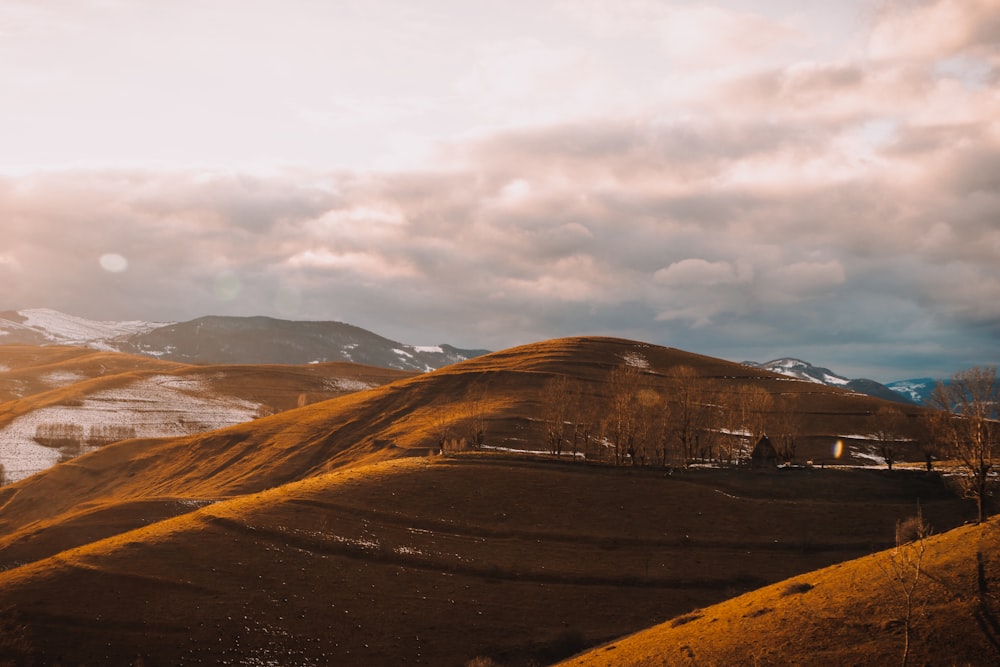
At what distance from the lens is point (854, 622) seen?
43.7 meters

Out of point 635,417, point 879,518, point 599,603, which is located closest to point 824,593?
point 599,603

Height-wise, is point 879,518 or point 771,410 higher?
point 771,410

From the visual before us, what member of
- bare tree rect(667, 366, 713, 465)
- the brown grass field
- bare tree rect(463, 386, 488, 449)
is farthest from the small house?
bare tree rect(463, 386, 488, 449)

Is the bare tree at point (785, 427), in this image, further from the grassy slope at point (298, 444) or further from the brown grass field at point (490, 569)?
the brown grass field at point (490, 569)

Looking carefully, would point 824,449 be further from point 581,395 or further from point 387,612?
point 387,612

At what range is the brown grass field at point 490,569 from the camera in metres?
48.6

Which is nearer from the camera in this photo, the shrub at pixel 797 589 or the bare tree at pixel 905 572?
the bare tree at pixel 905 572

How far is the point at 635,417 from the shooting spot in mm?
127000

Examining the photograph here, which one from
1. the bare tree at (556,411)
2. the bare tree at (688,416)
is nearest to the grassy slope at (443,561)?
the bare tree at (688,416)

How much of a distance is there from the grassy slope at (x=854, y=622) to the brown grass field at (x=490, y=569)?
190 mm

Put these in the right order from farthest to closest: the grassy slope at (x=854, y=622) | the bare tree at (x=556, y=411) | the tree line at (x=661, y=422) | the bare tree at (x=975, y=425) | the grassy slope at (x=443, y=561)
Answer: the bare tree at (x=556, y=411), the tree line at (x=661, y=422), the bare tree at (x=975, y=425), the grassy slope at (x=443, y=561), the grassy slope at (x=854, y=622)

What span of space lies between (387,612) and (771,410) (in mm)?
129814

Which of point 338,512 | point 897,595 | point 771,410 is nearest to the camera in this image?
point 897,595

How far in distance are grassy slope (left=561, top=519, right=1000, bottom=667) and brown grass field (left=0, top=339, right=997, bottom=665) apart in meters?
0.19
